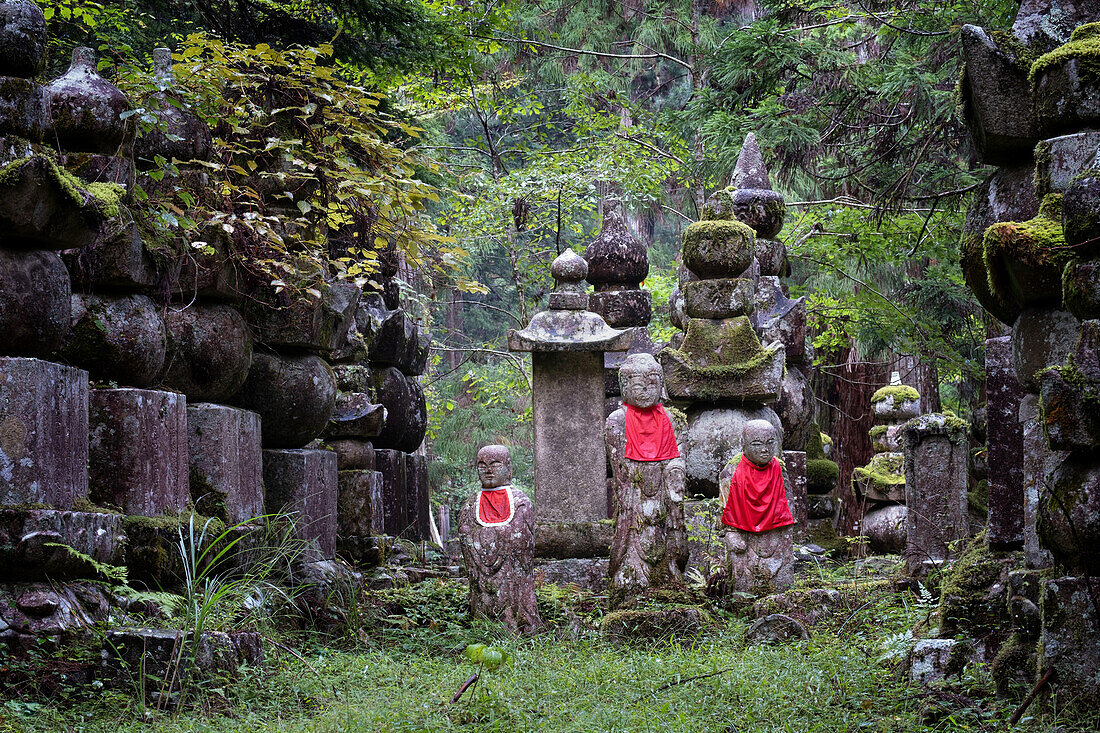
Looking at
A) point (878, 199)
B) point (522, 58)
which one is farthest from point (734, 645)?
point (522, 58)

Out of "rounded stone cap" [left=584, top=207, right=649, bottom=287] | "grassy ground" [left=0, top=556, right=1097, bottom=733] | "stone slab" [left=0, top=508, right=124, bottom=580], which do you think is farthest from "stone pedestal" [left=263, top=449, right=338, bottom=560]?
"rounded stone cap" [left=584, top=207, right=649, bottom=287]

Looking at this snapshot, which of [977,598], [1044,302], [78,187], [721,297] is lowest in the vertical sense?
[977,598]

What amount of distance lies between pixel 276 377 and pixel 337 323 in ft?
2.33

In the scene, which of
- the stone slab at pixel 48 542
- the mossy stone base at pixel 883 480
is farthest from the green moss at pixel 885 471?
the stone slab at pixel 48 542

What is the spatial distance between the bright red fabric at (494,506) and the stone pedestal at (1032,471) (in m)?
3.83

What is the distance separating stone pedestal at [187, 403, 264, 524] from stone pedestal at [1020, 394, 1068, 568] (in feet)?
13.0

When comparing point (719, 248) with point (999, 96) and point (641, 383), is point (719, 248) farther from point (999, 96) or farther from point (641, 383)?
point (999, 96)

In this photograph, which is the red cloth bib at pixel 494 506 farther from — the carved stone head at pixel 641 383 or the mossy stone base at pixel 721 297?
the mossy stone base at pixel 721 297

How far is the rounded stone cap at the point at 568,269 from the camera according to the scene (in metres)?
9.93

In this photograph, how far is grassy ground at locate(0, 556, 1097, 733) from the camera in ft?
13.1

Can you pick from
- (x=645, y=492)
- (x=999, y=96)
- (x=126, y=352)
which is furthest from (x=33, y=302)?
(x=645, y=492)

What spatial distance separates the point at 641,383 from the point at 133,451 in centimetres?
403

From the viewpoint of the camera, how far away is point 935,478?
8344 millimetres

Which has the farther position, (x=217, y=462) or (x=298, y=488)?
(x=298, y=488)
